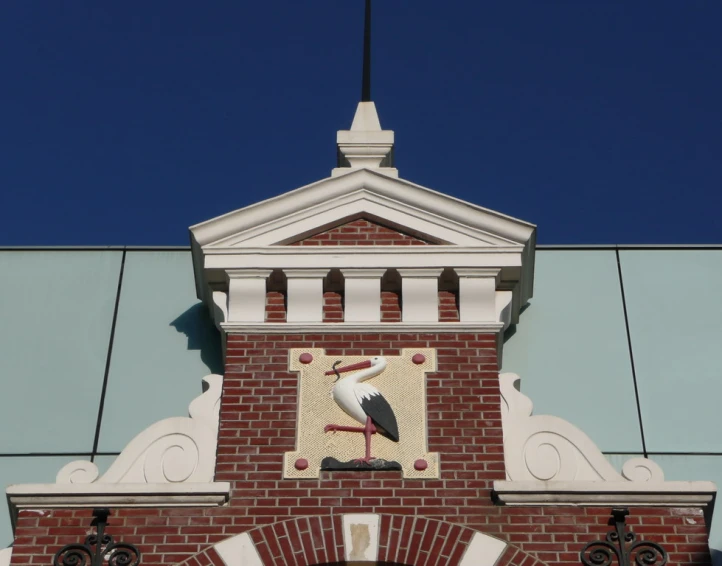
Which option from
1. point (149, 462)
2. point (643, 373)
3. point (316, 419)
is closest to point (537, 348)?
point (643, 373)

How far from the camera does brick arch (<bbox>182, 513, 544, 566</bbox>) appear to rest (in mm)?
12508

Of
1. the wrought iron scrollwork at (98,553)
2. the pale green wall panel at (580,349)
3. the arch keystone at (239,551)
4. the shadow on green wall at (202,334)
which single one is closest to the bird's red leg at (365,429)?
the arch keystone at (239,551)

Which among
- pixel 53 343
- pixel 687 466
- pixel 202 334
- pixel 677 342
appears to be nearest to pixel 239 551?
pixel 202 334

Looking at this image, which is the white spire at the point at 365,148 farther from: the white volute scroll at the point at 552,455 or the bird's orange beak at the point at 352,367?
the white volute scroll at the point at 552,455

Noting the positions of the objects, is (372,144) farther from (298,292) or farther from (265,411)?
(265,411)

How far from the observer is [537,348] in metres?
16.0

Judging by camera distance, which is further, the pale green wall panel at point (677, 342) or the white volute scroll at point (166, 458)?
the pale green wall panel at point (677, 342)

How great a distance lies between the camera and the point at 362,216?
14742 millimetres

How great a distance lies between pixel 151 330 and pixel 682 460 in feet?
16.8

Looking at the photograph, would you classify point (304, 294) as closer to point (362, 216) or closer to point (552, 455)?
point (362, 216)

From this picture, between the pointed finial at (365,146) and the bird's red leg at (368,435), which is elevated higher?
the pointed finial at (365,146)

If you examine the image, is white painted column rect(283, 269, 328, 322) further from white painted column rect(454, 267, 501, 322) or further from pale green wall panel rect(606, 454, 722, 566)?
pale green wall panel rect(606, 454, 722, 566)

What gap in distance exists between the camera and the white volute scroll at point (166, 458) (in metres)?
13.2

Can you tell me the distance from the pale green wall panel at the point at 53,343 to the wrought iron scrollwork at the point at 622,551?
4931 millimetres
